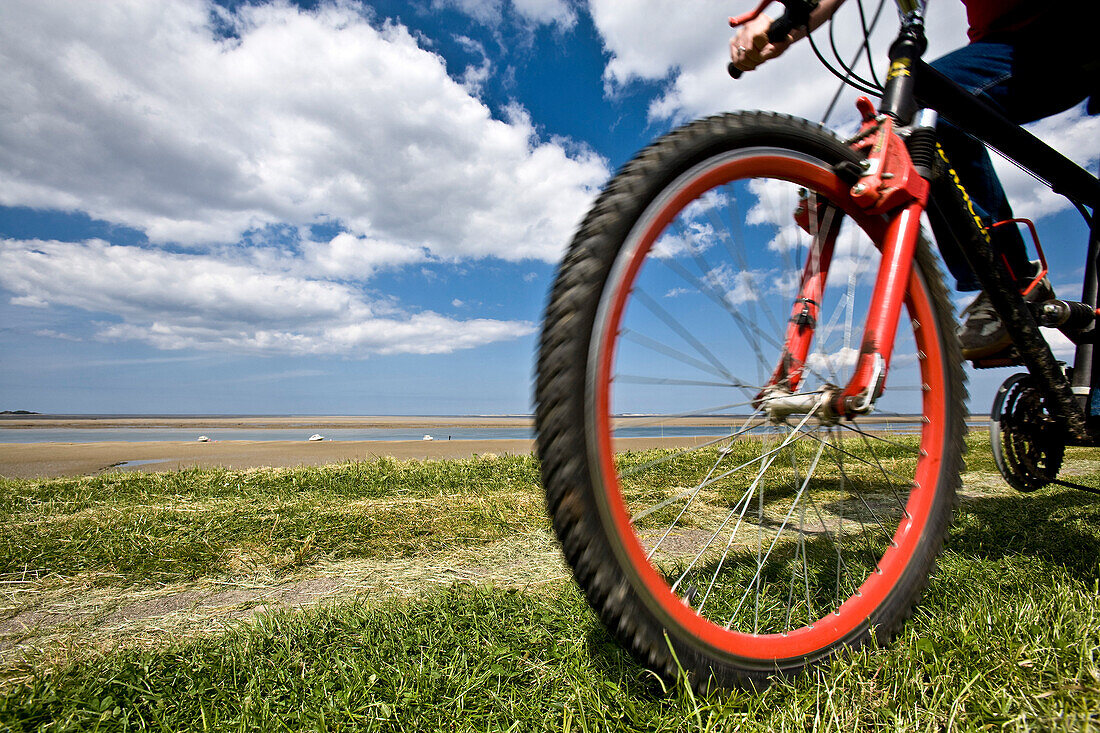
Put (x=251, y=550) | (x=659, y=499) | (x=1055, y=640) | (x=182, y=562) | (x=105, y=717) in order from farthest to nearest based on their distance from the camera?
(x=659, y=499) → (x=251, y=550) → (x=182, y=562) → (x=1055, y=640) → (x=105, y=717)

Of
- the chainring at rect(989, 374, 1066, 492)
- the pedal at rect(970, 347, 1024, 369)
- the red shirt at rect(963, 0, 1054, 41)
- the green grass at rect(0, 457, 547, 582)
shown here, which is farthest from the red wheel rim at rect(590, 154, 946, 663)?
the green grass at rect(0, 457, 547, 582)

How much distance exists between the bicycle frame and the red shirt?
1.39ft

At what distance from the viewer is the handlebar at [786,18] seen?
1.56 meters

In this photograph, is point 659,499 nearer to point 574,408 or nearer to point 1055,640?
point 1055,640

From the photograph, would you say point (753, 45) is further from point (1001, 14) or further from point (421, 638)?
point (421, 638)

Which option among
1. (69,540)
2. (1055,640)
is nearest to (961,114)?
(1055,640)

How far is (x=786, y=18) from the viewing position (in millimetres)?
1578

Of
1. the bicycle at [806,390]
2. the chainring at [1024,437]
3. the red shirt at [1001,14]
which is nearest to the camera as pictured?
the bicycle at [806,390]

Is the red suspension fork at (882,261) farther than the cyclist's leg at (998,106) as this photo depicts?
No

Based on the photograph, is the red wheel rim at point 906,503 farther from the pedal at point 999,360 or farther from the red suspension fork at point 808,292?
the pedal at point 999,360

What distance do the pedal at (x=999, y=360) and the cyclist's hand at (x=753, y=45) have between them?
61.3 inches

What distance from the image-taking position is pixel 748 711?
40.1 inches

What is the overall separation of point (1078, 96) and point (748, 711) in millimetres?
2699

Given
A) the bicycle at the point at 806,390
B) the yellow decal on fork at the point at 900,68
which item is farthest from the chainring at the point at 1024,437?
the yellow decal on fork at the point at 900,68
